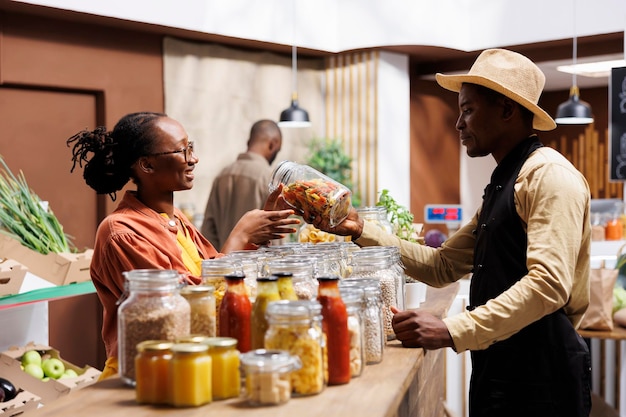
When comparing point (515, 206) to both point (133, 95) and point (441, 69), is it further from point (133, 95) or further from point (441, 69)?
point (441, 69)

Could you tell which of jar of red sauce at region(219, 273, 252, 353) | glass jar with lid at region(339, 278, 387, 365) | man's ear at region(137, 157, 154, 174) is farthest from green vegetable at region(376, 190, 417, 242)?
jar of red sauce at region(219, 273, 252, 353)

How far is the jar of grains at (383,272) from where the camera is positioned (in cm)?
199

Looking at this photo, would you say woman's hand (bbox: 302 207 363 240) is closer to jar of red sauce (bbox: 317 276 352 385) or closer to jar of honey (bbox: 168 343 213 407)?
jar of red sauce (bbox: 317 276 352 385)

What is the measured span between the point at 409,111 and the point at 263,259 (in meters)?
7.41

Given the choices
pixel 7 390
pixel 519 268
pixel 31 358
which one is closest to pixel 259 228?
pixel 519 268

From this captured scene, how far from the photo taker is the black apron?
2.15 m

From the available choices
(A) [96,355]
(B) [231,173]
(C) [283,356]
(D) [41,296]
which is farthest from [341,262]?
(A) [96,355]

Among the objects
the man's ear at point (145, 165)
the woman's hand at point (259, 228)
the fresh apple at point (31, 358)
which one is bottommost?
the fresh apple at point (31, 358)

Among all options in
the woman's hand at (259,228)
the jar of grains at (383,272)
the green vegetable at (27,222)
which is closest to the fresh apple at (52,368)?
the green vegetable at (27,222)

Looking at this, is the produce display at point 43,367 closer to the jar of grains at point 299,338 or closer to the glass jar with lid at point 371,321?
the glass jar with lid at point 371,321

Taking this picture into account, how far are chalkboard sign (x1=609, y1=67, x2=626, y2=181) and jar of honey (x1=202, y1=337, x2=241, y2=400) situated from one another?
5.28 metres

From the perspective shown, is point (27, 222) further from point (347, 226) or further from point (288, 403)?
point (288, 403)

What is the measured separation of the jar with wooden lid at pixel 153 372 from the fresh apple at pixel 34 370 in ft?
7.07

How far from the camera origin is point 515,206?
215 centimetres
